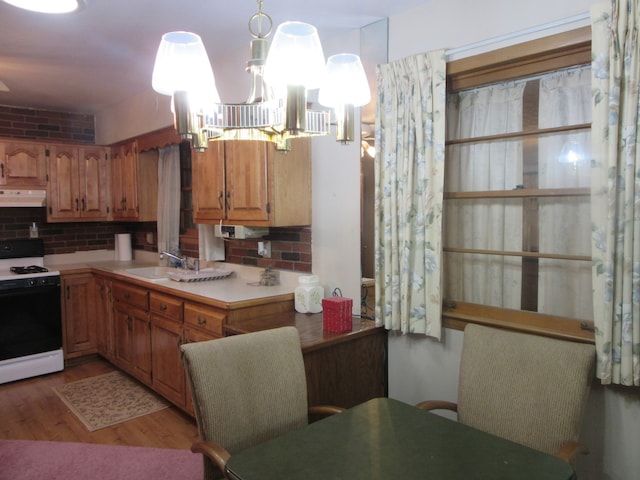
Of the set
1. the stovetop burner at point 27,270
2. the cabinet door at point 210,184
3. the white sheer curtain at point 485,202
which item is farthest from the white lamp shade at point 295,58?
the stovetop burner at point 27,270

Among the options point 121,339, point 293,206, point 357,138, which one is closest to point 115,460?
point 121,339

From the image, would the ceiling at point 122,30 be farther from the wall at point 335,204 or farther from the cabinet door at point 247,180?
the cabinet door at point 247,180

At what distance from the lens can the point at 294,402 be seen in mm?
1816

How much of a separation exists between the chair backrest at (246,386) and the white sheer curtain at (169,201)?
2.72 m

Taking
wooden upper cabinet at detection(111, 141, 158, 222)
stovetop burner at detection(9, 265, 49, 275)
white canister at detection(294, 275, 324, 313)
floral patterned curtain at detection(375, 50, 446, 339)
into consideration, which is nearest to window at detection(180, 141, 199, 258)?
wooden upper cabinet at detection(111, 141, 158, 222)

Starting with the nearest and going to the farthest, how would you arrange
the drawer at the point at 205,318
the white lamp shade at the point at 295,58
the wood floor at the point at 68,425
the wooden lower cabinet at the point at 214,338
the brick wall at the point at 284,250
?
1. the white lamp shade at the point at 295,58
2. the wooden lower cabinet at the point at 214,338
3. the drawer at the point at 205,318
4. the wood floor at the point at 68,425
5. the brick wall at the point at 284,250

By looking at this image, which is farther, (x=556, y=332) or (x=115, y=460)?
(x=115, y=460)

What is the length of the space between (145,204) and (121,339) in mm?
1313

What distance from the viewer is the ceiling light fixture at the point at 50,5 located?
2.04 m

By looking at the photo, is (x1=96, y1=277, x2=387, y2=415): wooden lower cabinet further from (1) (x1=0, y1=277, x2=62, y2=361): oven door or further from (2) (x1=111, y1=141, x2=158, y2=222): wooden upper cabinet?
(2) (x1=111, y1=141, x2=158, y2=222): wooden upper cabinet

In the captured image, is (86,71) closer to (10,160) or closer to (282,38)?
(10,160)

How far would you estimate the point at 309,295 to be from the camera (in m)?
2.73

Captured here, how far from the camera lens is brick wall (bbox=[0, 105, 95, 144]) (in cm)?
460

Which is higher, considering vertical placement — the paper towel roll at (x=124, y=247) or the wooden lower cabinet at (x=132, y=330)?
the paper towel roll at (x=124, y=247)
